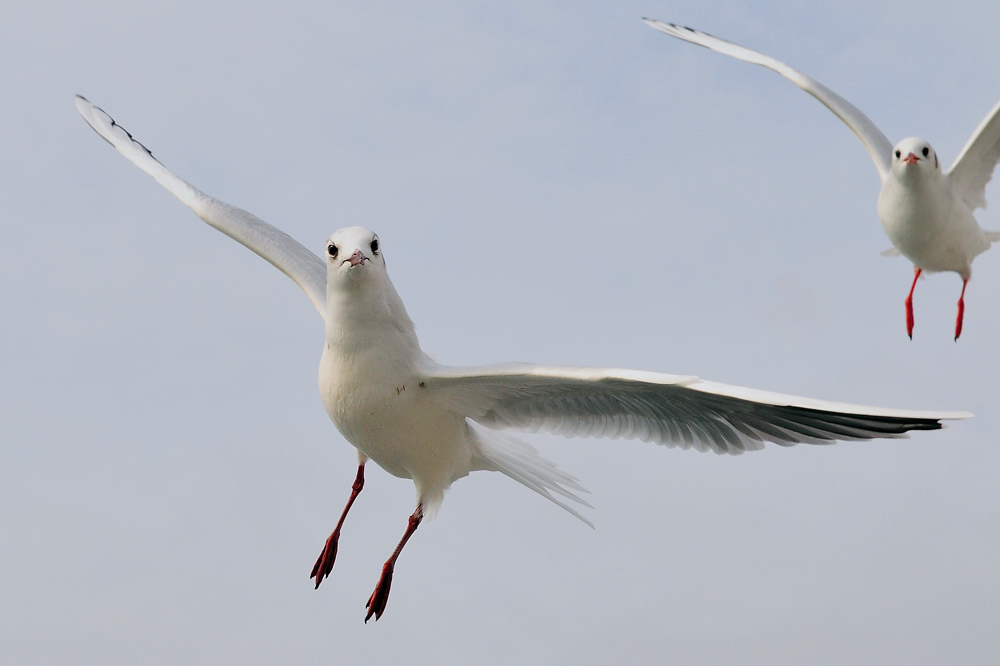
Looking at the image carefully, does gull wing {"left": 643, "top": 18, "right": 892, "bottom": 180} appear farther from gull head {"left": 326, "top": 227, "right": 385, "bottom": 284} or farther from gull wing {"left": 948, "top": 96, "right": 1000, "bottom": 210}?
gull head {"left": 326, "top": 227, "right": 385, "bottom": 284}

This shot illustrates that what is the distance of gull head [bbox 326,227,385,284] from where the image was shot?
16.0ft

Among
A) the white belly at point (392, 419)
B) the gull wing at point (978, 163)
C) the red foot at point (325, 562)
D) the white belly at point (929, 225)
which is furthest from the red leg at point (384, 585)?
the gull wing at point (978, 163)

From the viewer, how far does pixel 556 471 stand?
5773 mm

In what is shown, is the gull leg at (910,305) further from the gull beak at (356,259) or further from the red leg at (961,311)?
the gull beak at (356,259)

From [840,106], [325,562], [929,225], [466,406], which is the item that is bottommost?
[325,562]

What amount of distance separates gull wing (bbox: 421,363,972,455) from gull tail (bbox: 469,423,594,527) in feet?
1.07

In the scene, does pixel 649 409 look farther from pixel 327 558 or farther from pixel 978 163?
pixel 978 163

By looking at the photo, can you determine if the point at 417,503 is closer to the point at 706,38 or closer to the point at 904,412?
the point at 904,412

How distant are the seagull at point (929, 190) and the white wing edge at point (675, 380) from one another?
151 inches

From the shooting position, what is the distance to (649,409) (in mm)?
4980

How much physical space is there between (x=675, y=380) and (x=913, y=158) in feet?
12.8

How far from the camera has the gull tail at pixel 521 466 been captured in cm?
564

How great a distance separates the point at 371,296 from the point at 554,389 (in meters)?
0.90

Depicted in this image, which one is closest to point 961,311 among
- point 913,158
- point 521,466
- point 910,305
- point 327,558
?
point 910,305
